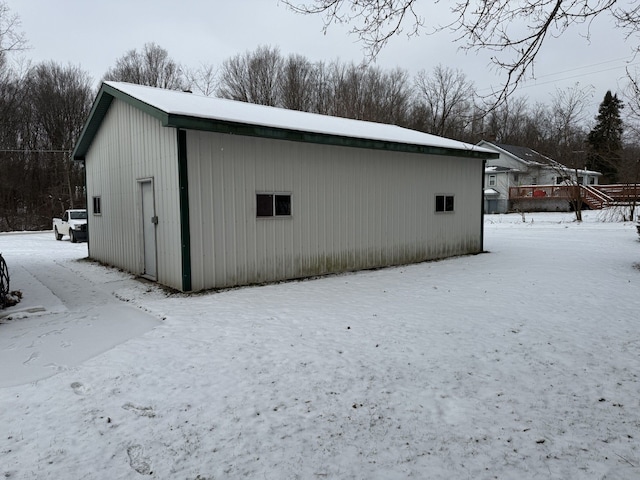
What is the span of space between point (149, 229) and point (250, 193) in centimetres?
234

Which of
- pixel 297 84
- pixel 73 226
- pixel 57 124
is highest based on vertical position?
pixel 297 84

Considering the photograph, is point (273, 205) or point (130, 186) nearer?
point (273, 205)

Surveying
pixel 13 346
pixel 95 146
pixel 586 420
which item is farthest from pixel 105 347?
pixel 95 146

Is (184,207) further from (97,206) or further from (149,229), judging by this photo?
(97,206)

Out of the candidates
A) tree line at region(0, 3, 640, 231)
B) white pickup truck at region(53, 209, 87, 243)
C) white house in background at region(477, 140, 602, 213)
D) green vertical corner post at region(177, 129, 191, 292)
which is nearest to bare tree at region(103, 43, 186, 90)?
tree line at region(0, 3, 640, 231)

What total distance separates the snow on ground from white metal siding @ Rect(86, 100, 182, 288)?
1183mm

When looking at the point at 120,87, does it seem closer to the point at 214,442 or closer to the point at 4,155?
the point at 214,442

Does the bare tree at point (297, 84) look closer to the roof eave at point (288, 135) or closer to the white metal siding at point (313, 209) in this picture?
the white metal siding at point (313, 209)

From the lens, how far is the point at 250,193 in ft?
26.8

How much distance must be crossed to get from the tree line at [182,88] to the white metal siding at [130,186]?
20470 millimetres

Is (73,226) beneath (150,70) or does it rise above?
beneath

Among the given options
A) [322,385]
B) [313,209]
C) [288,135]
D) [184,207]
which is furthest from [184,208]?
[322,385]

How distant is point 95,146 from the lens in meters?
12.1

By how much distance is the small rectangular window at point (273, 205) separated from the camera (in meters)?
8.36
